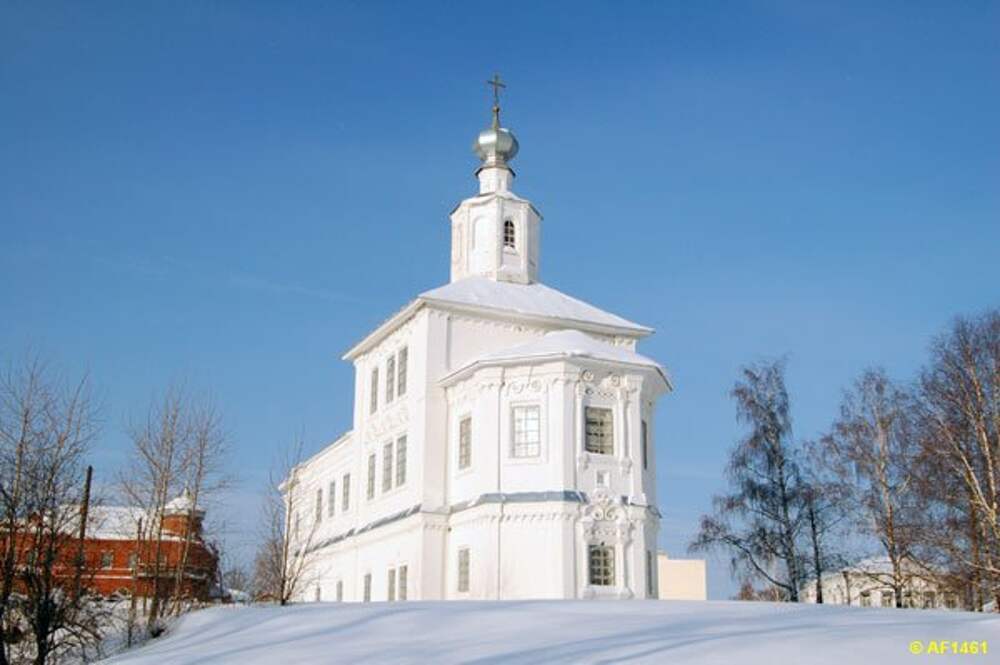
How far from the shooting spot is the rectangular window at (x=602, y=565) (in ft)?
97.9

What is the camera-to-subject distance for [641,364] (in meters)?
31.8

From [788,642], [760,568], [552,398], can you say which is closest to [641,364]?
[552,398]

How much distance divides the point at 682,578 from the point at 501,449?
3655cm

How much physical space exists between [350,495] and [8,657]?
20.3 metres

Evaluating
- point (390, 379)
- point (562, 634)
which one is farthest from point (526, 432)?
point (562, 634)

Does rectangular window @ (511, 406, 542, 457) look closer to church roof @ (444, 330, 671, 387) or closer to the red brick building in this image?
church roof @ (444, 330, 671, 387)

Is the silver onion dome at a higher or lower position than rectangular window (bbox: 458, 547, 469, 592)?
higher

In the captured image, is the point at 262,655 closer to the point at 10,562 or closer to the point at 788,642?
the point at 10,562

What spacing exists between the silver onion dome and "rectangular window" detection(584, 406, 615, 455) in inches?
511

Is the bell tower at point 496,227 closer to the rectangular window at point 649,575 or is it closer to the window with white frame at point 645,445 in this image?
the window with white frame at point 645,445

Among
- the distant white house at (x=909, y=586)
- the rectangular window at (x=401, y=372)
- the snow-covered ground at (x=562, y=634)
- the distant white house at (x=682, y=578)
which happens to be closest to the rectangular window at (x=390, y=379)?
the rectangular window at (x=401, y=372)

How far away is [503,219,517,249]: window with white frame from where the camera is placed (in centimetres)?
3962

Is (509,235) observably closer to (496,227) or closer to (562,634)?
(496,227)

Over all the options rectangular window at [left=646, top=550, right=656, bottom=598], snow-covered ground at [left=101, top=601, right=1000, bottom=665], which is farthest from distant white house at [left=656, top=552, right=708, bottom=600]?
snow-covered ground at [left=101, top=601, right=1000, bottom=665]
